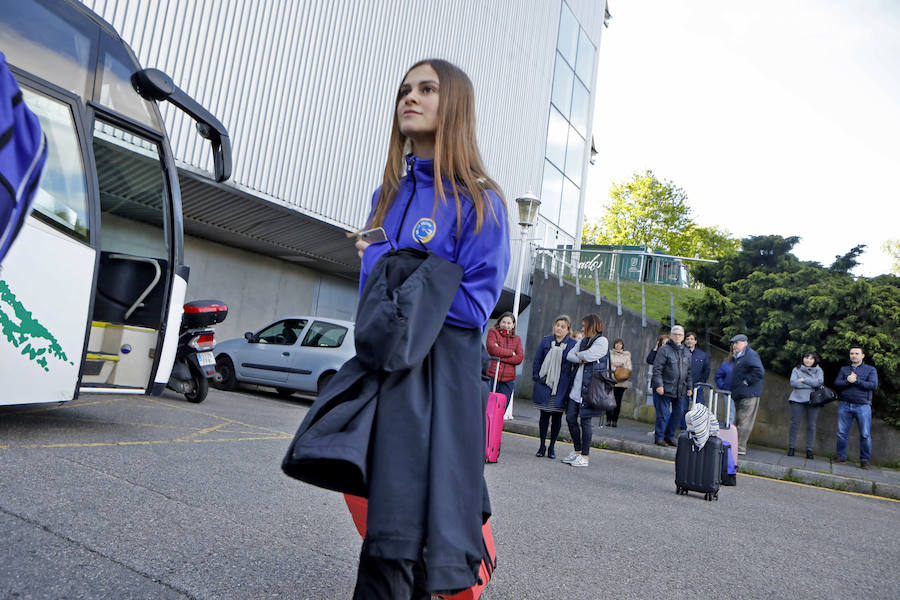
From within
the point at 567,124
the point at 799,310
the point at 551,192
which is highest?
the point at 567,124

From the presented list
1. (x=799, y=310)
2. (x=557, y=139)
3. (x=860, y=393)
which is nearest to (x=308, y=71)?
(x=799, y=310)

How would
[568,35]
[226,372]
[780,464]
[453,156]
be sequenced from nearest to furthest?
1. [453,156]
2. [780,464]
3. [226,372]
4. [568,35]

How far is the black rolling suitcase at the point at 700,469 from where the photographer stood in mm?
6660

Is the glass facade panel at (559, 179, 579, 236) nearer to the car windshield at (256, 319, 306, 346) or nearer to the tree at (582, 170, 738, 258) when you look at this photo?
the tree at (582, 170, 738, 258)

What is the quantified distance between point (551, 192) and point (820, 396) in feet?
47.1

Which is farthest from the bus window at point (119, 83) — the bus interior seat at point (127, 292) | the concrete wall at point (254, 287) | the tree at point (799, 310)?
the tree at point (799, 310)

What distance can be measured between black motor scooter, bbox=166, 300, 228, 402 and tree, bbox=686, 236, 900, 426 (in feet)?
32.3

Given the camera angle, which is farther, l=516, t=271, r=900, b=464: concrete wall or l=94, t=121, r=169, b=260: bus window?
l=516, t=271, r=900, b=464: concrete wall

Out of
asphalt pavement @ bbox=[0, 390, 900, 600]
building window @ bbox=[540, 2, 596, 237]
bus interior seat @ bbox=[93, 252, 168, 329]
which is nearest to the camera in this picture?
asphalt pavement @ bbox=[0, 390, 900, 600]

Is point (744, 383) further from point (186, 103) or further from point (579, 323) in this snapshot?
point (186, 103)

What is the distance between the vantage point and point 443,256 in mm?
1829

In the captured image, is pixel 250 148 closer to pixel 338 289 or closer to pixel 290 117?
pixel 290 117

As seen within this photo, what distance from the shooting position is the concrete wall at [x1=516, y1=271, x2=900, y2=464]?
12.0 metres

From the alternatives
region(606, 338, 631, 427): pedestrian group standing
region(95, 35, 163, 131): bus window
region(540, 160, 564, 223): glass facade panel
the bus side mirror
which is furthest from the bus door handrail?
region(540, 160, 564, 223): glass facade panel
